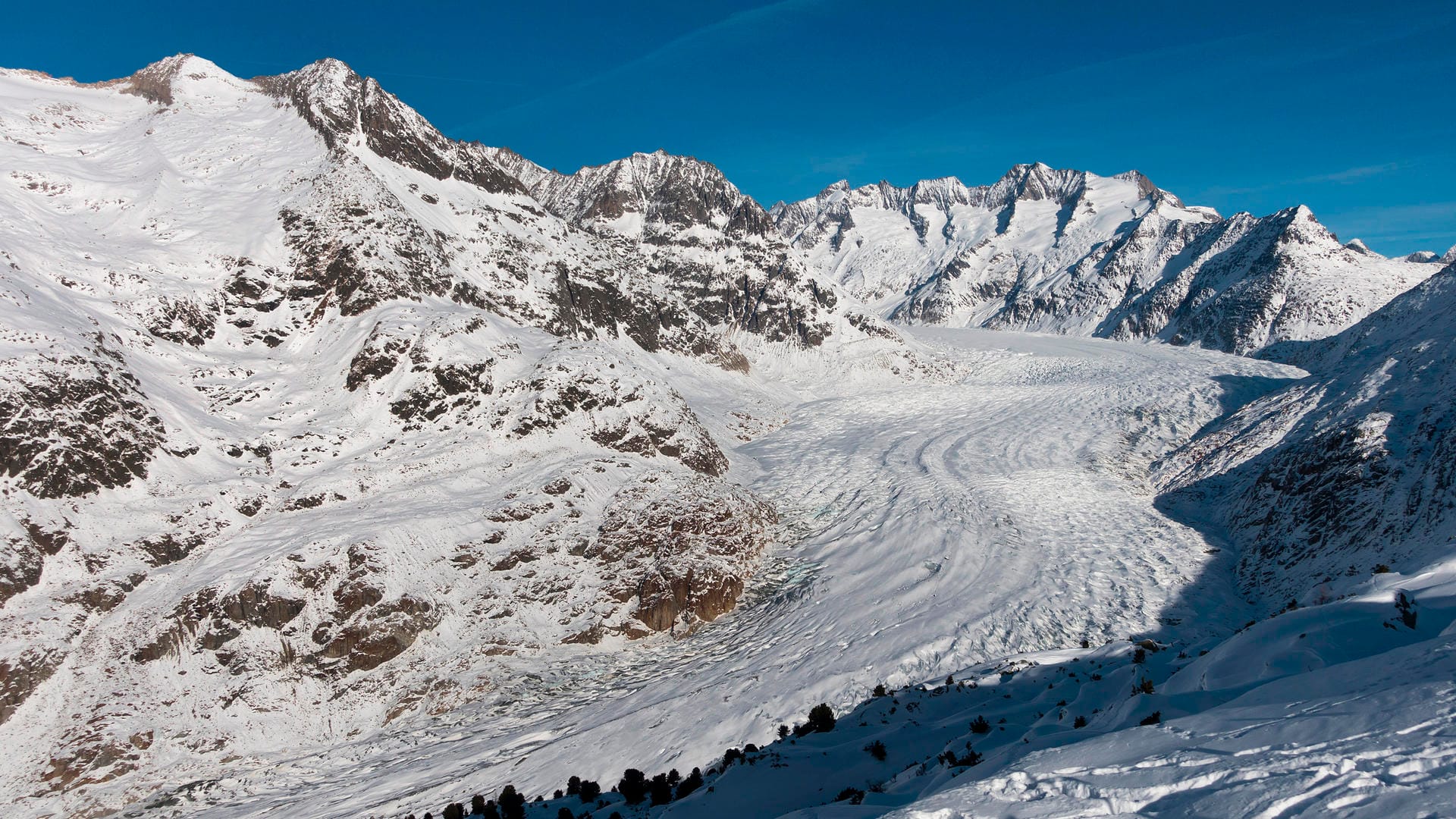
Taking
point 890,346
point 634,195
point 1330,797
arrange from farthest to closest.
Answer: point 634,195 < point 890,346 < point 1330,797

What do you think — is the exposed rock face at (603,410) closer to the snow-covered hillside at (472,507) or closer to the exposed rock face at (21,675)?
the snow-covered hillside at (472,507)

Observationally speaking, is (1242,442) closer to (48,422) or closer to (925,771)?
(925,771)

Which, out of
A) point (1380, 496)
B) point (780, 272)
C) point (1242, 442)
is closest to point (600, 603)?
point (1380, 496)

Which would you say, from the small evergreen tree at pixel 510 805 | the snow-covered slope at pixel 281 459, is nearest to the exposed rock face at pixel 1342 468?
the small evergreen tree at pixel 510 805

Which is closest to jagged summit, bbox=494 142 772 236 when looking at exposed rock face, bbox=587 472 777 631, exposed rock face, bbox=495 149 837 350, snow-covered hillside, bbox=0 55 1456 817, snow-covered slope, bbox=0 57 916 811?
exposed rock face, bbox=495 149 837 350

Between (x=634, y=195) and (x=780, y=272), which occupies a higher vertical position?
(x=634, y=195)

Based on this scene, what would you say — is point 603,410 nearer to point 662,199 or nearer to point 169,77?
point 169,77
